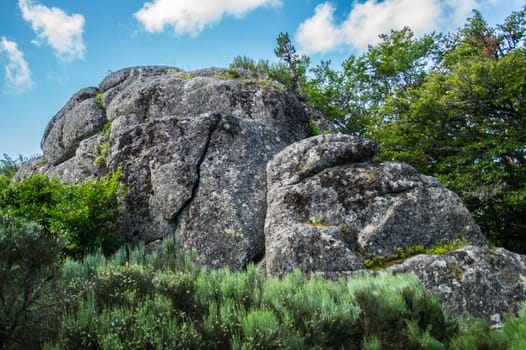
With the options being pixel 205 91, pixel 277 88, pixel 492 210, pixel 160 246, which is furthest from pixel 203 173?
pixel 492 210

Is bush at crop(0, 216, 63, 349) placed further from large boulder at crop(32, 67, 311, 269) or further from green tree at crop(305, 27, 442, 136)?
green tree at crop(305, 27, 442, 136)

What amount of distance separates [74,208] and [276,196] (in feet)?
14.7

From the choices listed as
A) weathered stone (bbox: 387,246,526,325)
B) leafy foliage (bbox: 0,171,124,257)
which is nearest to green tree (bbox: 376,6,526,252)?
weathered stone (bbox: 387,246,526,325)

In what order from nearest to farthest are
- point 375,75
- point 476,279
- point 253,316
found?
point 253,316, point 476,279, point 375,75

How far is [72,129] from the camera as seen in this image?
1474 centimetres

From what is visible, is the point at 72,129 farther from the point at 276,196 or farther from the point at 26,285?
the point at 26,285

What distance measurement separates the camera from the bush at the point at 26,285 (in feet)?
14.3

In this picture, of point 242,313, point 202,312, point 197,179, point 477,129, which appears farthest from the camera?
point 477,129

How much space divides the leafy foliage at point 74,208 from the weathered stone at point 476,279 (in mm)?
6335

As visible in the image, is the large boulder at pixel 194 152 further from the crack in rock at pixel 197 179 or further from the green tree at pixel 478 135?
the green tree at pixel 478 135

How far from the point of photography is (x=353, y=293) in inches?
215

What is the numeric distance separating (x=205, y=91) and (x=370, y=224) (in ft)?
24.1

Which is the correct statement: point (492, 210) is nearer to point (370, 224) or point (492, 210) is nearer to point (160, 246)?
point (370, 224)

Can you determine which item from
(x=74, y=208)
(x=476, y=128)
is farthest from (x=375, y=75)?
(x=74, y=208)
